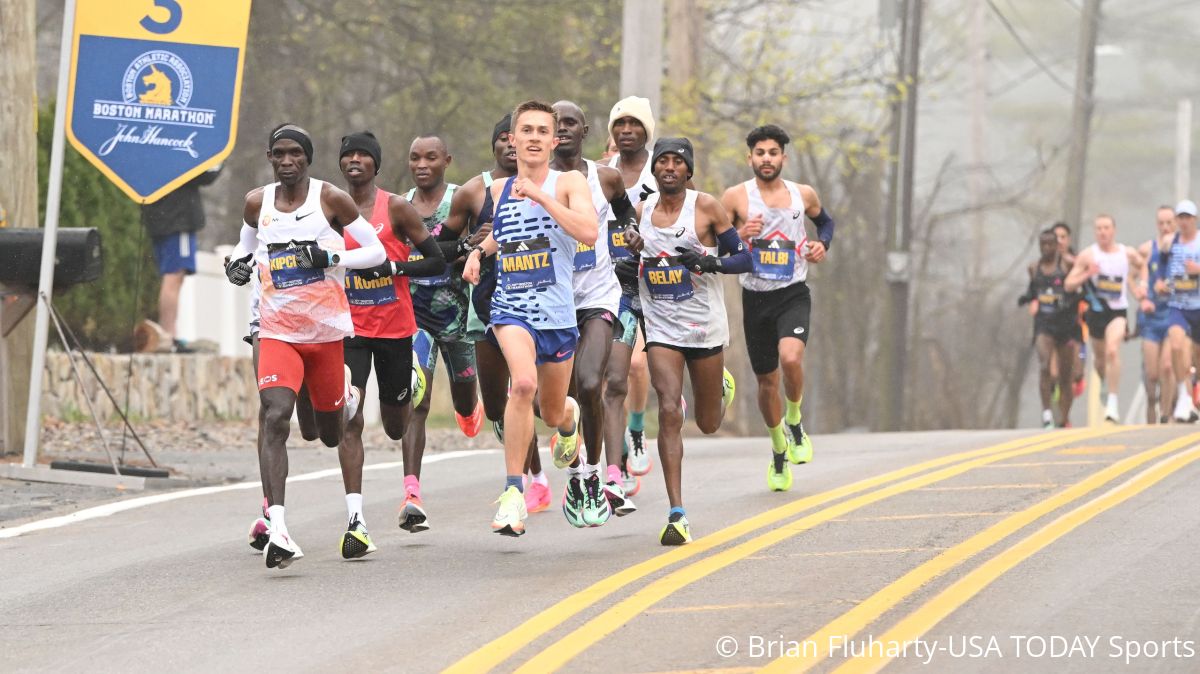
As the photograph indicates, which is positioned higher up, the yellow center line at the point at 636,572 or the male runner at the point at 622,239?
the male runner at the point at 622,239

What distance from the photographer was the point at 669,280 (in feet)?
37.8

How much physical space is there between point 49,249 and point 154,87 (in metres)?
1.38

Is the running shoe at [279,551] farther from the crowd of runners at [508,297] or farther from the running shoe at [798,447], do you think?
the running shoe at [798,447]

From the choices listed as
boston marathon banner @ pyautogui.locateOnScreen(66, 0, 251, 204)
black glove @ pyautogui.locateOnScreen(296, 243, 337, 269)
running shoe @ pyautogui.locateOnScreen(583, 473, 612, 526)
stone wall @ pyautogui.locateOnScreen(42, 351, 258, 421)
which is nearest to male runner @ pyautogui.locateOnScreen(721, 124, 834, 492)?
running shoe @ pyautogui.locateOnScreen(583, 473, 612, 526)

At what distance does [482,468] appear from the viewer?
15828 mm

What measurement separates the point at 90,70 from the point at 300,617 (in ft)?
24.4

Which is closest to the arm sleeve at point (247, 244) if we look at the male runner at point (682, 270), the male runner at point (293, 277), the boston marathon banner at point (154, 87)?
the male runner at point (293, 277)

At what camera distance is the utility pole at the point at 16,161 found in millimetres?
16000

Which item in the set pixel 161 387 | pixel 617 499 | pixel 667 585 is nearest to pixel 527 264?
pixel 667 585

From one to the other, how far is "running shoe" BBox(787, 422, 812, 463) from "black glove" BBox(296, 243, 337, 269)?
4.53 m

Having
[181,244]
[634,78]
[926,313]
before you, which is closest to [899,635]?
[181,244]

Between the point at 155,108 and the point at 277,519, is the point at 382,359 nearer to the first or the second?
the point at 277,519

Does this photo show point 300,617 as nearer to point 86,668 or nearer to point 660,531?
point 86,668

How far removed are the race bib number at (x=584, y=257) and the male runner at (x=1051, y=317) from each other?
1229 centimetres
